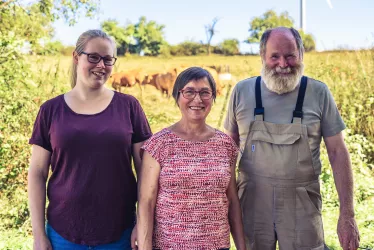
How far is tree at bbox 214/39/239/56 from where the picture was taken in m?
25.8

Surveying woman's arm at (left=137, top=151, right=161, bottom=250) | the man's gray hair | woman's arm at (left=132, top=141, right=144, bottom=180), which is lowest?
woman's arm at (left=137, top=151, right=161, bottom=250)

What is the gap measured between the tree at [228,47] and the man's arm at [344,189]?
22.6 m

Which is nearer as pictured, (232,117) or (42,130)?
(42,130)

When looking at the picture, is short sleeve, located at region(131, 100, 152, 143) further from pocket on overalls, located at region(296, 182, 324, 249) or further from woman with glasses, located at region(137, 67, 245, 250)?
pocket on overalls, located at region(296, 182, 324, 249)

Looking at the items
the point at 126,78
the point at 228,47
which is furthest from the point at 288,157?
the point at 228,47

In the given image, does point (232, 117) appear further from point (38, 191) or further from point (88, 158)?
point (38, 191)

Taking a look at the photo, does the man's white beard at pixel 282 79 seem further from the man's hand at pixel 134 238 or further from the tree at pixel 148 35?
the tree at pixel 148 35

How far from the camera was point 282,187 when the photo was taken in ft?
8.27

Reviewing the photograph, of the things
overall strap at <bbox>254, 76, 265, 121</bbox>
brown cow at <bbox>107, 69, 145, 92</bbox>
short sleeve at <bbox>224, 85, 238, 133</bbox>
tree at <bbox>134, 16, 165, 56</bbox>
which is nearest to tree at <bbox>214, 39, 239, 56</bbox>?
tree at <bbox>134, 16, 165, 56</bbox>

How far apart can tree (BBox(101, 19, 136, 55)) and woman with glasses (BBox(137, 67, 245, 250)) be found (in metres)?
22.4

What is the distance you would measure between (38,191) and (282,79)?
1355 mm

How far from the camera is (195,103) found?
2.20 meters

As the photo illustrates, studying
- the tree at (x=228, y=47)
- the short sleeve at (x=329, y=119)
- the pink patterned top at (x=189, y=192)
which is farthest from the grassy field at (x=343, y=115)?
the tree at (x=228, y=47)

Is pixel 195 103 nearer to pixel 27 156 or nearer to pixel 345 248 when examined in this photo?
pixel 345 248
